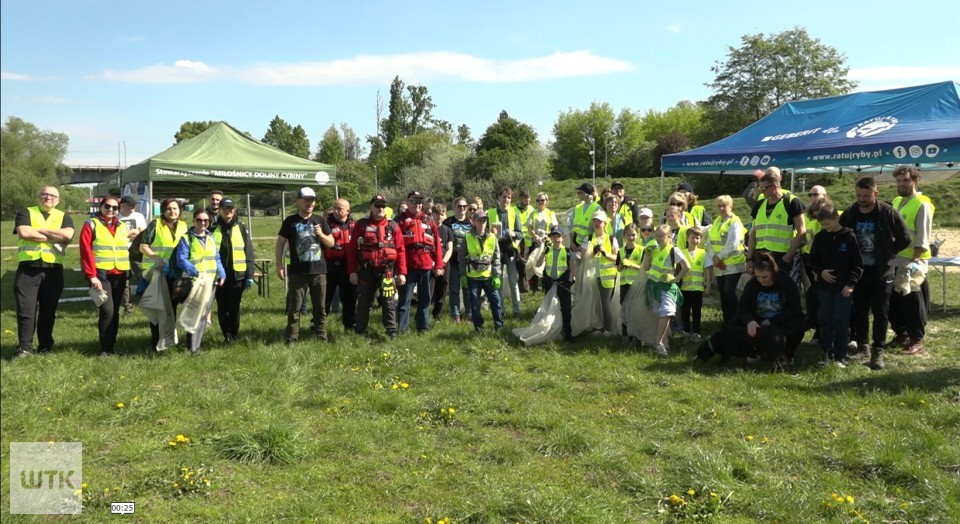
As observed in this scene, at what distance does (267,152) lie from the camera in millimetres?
12305

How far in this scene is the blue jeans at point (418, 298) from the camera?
27.4 ft

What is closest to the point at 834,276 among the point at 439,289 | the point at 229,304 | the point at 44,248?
the point at 439,289

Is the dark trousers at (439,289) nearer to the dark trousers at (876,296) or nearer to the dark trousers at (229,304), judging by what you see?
the dark trousers at (229,304)

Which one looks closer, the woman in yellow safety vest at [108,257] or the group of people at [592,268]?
the group of people at [592,268]

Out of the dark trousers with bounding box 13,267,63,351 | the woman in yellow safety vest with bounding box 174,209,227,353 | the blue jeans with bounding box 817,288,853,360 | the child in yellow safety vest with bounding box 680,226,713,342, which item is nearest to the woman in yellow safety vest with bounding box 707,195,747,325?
the child in yellow safety vest with bounding box 680,226,713,342

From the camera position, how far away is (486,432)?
5188 millimetres

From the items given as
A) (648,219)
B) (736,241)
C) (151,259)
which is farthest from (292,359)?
(736,241)

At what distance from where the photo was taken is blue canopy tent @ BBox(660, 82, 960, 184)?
9453 mm

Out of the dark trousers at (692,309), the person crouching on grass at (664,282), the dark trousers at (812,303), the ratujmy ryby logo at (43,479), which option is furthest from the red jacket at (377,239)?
the dark trousers at (812,303)

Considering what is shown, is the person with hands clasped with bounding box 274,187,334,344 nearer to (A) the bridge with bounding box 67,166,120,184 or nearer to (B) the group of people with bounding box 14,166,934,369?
(B) the group of people with bounding box 14,166,934,369

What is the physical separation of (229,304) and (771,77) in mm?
50631

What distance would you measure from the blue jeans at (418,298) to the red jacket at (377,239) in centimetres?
28

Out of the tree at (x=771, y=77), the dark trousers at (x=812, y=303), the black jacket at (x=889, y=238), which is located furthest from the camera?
the tree at (x=771, y=77)

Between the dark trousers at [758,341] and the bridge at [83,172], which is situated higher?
the bridge at [83,172]
